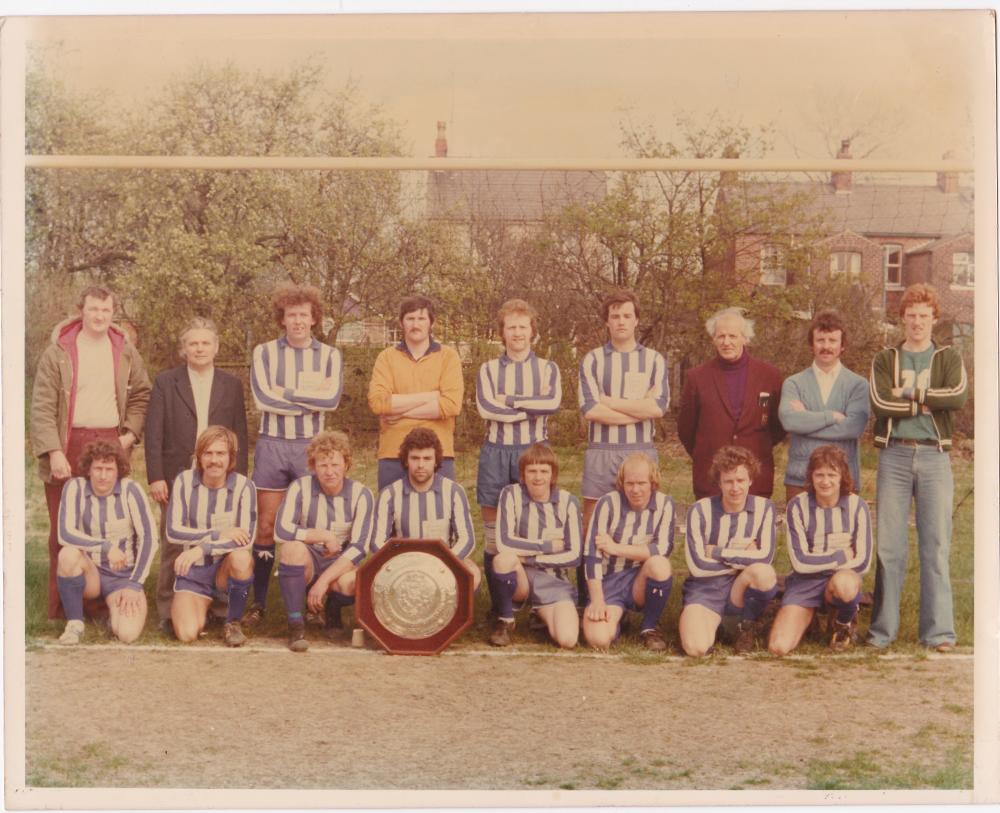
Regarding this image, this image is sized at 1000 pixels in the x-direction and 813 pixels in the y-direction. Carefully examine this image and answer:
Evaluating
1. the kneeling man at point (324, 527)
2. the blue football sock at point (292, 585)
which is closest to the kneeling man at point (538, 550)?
the kneeling man at point (324, 527)

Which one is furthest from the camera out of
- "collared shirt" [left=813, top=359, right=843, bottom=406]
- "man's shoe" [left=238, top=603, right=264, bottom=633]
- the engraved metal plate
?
"man's shoe" [left=238, top=603, right=264, bottom=633]

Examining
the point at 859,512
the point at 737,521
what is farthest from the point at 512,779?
the point at 859,512

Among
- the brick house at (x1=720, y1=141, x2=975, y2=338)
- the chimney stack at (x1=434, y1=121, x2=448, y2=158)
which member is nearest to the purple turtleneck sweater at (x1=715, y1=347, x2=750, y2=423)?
the brick house at (x1=720, y1=141, x2=975, y2=338)

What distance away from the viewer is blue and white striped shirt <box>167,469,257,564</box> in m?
7.11

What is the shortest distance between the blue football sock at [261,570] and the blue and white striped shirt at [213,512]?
0.09m

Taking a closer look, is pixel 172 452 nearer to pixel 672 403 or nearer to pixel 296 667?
pixel 296 667

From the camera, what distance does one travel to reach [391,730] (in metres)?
6.76

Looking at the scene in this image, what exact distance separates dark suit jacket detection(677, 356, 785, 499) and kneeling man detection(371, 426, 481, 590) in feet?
3.57

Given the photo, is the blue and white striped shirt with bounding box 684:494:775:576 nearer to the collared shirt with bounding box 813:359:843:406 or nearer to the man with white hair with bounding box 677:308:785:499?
the man with white hair with bounding box 677:308:785:499

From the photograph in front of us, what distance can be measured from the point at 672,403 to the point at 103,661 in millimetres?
2917

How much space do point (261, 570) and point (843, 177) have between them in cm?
330

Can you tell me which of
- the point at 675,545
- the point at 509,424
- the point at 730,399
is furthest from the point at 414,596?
Answer: the point at 730,399

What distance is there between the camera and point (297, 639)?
702 centimetres

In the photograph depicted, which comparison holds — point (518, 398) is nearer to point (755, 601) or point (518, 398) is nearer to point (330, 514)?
point (330, 514)
